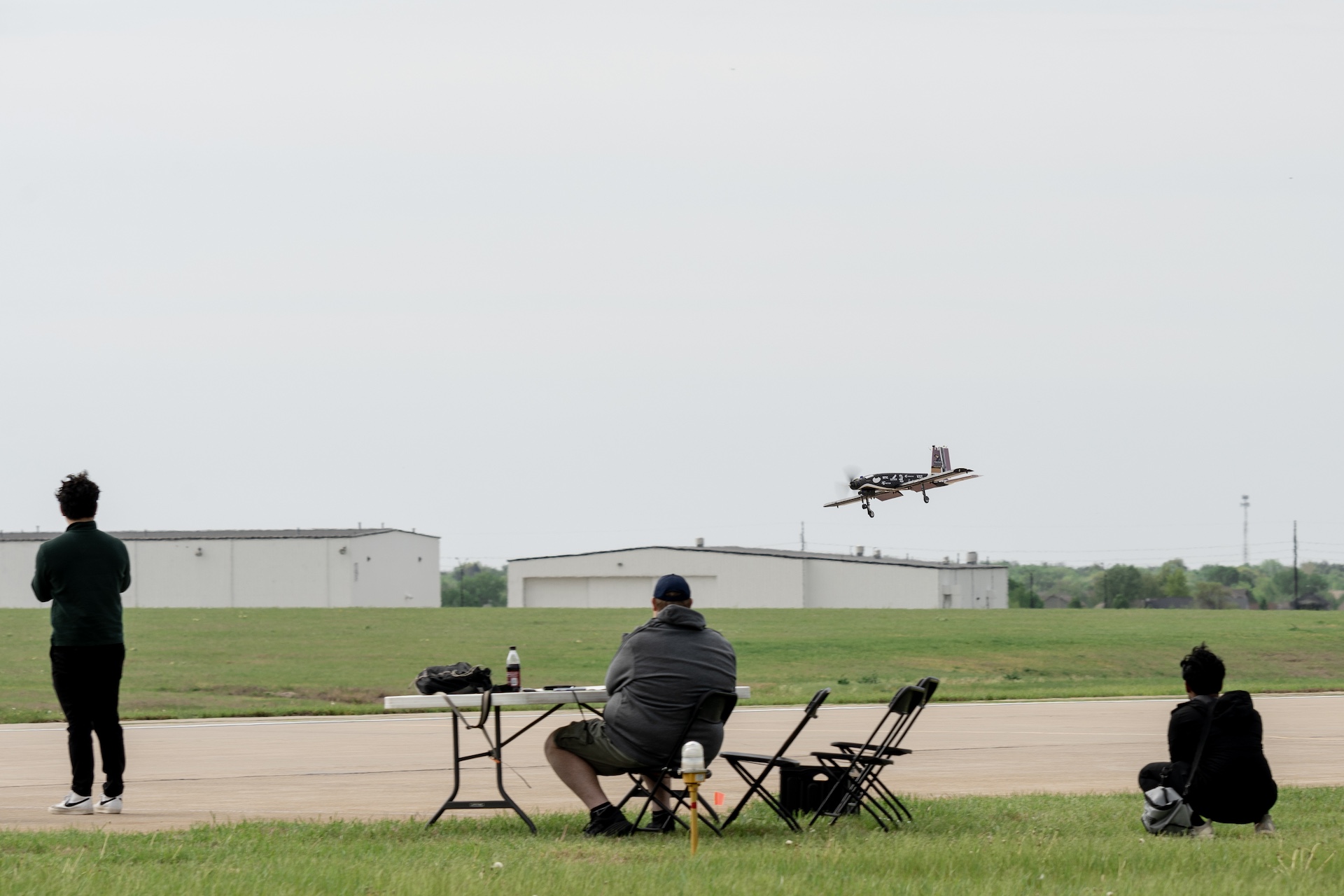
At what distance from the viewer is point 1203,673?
31.0ft

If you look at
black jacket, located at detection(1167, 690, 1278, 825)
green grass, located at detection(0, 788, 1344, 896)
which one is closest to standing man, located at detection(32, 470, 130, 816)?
green grass, located at detection(0, 788, 1344, 896)

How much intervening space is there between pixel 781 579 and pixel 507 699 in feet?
245

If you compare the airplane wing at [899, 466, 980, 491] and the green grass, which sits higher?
the airplane wing at [899, 466, 980, 491]

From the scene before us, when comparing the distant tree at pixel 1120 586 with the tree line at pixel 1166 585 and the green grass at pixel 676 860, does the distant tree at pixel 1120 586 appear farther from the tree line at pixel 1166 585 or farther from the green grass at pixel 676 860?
the green grass at pixel 676 860

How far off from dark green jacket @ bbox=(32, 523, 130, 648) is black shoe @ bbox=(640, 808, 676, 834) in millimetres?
3983

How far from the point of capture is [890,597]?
275 ft

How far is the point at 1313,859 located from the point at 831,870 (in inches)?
106

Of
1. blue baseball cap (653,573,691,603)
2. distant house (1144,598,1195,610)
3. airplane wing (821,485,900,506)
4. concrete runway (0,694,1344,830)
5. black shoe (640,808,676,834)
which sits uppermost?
airplane wing (821,485,900,506)

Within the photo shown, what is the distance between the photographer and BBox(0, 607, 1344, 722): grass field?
28.0 m

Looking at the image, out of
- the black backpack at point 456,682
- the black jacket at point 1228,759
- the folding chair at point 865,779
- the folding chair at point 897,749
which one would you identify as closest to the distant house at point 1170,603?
the folding chair at point 897,749

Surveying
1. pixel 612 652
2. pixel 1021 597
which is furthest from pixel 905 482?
pixel 1021 597

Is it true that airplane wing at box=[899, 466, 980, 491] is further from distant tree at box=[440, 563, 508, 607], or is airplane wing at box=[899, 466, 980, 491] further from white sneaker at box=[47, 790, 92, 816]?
distant tree at box=[440, 563, 508, 607]

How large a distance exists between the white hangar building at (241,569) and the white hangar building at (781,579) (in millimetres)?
15036

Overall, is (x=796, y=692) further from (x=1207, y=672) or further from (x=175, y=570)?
(x=175, y=570)
